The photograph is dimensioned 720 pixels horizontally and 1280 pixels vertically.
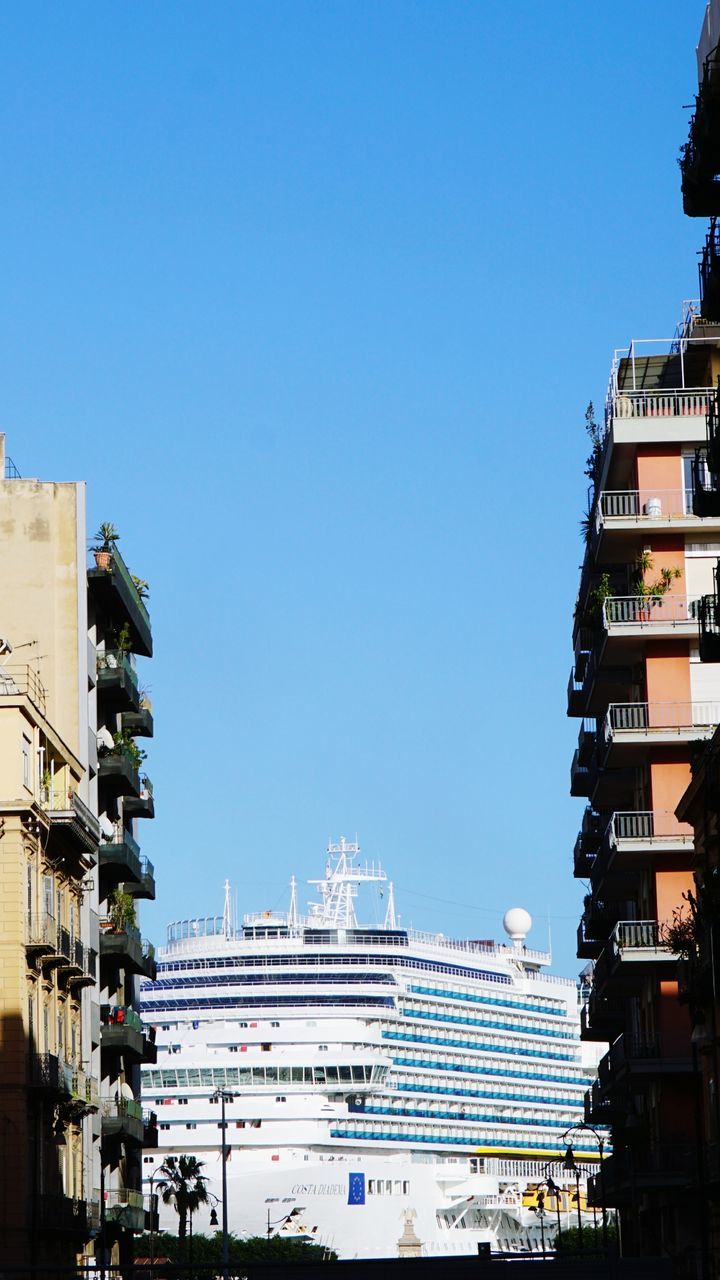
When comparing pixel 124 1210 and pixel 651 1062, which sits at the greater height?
pixel 651 1062

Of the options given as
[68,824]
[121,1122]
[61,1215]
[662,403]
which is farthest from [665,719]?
[121,1122]

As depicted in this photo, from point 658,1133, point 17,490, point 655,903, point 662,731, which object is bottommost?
point 658,1133

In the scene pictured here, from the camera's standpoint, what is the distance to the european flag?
5128 inches

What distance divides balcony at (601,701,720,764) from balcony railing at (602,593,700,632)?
210cm

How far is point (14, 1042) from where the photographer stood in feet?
158

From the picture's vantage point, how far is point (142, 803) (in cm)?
7238

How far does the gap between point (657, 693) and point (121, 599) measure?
56.9 feet

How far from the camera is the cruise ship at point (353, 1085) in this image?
13044 centimetres

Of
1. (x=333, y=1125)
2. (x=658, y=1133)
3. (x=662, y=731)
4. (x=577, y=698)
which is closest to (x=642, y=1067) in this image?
(x=658, y=1133)

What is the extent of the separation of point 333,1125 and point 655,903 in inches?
3300

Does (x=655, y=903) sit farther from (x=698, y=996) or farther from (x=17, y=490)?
(x=17, y=490)

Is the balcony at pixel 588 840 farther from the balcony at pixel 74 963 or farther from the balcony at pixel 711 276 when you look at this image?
the balcony at pixel 711 276

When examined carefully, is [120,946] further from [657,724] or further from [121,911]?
[657,724]

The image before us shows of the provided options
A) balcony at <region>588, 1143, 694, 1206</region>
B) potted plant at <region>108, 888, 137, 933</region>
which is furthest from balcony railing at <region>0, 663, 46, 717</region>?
balcony at <region>588, 1143, 694, 1206</region>
